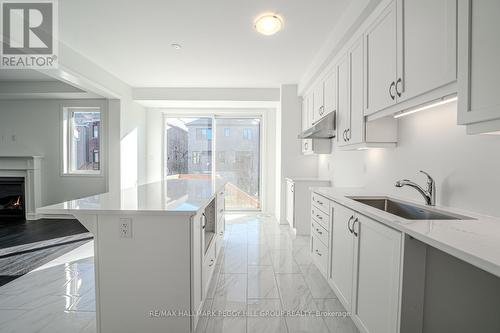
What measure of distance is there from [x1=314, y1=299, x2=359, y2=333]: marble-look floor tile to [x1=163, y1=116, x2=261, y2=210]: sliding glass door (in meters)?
3.65

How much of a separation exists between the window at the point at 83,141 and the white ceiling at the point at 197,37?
150 centimetres

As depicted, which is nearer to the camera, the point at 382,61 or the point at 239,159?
the point at 382,61

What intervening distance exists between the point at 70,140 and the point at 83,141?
0.25 metres

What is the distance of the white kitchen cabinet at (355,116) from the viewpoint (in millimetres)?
2078

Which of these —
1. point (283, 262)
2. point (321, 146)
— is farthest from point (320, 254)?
point (321, 146)

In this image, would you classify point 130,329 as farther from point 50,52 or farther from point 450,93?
point 50,52

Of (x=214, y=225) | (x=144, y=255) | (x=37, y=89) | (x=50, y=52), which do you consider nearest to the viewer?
(x=144, y=255)

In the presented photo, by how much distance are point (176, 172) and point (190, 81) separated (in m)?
2.32

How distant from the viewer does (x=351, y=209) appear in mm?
1688

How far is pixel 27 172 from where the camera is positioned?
4625mm

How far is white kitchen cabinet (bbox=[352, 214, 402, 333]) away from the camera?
1181mm

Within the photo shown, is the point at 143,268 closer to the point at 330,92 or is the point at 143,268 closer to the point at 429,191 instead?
the point at 429,191

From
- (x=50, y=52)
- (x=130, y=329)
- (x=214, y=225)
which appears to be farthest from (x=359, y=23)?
(x=50, y=52)

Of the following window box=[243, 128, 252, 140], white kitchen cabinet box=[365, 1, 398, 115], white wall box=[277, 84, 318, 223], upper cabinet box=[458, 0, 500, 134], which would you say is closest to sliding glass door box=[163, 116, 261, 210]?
window box=[243, 128, 252, 140]
